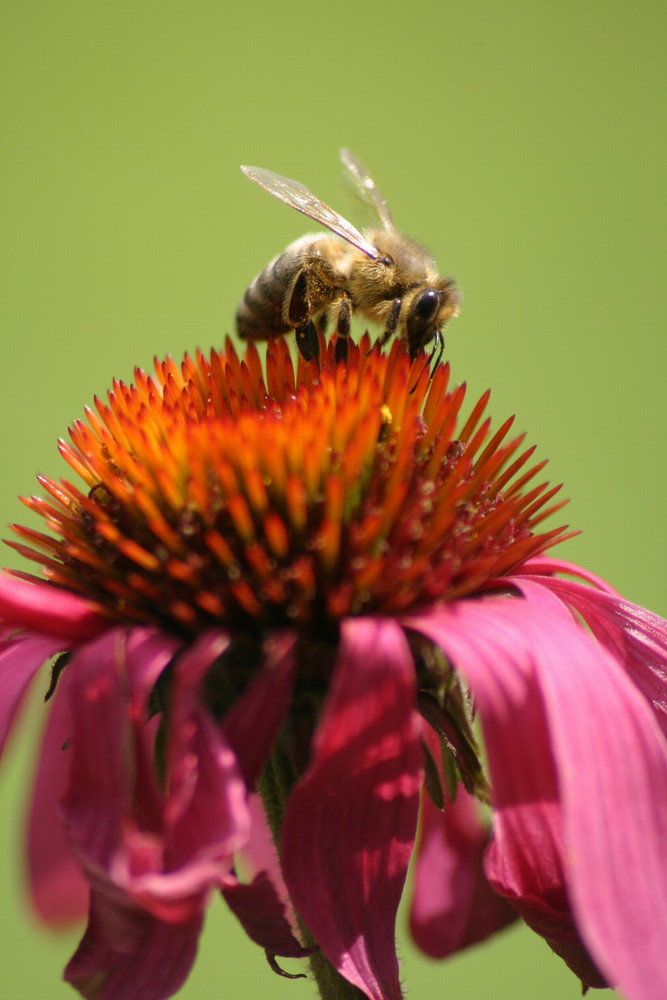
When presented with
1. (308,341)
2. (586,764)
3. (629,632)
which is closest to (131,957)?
(586,764)

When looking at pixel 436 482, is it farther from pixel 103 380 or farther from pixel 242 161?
pixel 242 161

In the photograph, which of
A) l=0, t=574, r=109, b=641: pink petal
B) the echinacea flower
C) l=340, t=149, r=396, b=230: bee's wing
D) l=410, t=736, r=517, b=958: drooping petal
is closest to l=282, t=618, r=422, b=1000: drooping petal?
the echinacea flower

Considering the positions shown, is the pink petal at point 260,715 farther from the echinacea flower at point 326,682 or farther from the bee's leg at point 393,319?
the bee's leg at point 393,319

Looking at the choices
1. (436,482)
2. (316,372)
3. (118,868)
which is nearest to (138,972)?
(118,868)

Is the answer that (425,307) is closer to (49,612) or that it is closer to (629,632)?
(629,632)

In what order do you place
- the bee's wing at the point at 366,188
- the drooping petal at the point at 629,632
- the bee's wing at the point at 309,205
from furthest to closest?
the bee's wing at the point at 366,188
the bee's wing at the point at 309,205
the drooping petal at the point at 629,632

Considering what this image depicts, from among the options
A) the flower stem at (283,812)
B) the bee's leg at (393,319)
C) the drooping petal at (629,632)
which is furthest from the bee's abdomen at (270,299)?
the flower stem at (283,812)
